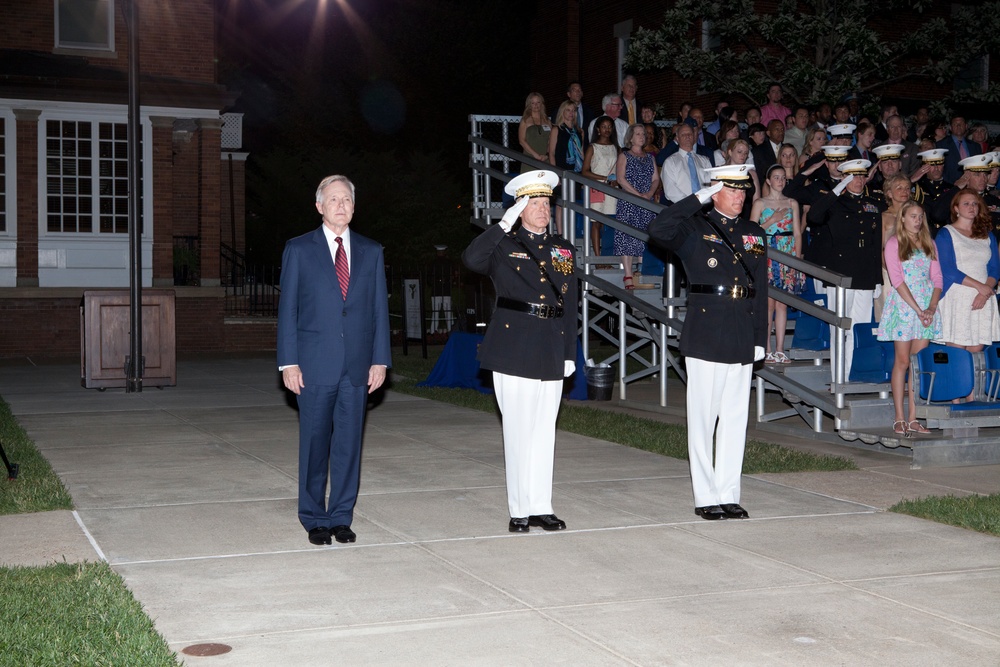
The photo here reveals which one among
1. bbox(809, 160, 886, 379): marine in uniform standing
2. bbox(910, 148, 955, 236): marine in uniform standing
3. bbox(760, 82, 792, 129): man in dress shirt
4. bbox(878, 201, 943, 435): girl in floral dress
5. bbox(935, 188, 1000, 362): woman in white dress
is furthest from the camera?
bbox(760, 82, 792, 129): man in dress shirt

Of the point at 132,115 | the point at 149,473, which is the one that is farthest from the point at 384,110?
the point at 149,473

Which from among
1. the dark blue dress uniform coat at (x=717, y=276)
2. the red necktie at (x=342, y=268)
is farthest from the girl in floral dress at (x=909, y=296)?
the red necktie at (x=342, y=268)

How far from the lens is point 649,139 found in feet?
50.5

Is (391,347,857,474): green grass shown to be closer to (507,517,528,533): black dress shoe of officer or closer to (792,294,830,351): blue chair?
(792,294,830,351): blue chair

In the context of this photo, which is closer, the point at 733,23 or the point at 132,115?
the point at 132,115

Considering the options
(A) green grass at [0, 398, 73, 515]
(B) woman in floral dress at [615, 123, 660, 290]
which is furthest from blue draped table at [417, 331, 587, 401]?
(A) green grass at [0, 398, 73, 515]

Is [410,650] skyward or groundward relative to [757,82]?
groundward

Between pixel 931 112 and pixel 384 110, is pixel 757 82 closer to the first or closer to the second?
pixel 931 112

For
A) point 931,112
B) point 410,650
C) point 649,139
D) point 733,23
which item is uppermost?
point 733,23

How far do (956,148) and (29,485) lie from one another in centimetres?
1251

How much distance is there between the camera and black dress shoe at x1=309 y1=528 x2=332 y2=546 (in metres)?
6.95

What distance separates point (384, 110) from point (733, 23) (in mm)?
28712

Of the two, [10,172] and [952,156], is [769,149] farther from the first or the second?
[10,172]

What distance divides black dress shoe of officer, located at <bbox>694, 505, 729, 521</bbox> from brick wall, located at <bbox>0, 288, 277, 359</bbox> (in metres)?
14.9
